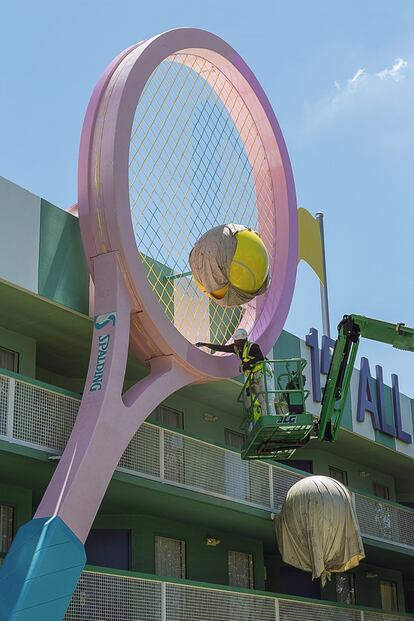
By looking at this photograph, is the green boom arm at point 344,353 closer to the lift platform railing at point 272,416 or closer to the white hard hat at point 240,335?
the lift platform railing at point 272,416

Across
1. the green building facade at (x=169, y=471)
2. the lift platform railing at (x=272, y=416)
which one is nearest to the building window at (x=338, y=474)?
the green building facade at (x=169, y=471)

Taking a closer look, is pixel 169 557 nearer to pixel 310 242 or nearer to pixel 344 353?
pixel 344 353

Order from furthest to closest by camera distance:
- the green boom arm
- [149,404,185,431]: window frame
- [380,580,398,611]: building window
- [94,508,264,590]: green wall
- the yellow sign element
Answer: [380,580,398,611]: building window < the yellow sign element < [149,404,185,431]: window frame < [94,508,264,590]: green wall < the green boom arm

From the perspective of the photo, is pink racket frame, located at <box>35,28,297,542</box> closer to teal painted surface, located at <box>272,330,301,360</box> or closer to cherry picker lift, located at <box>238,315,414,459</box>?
cherry picker lift, located at <box>238,315,414,459</box>

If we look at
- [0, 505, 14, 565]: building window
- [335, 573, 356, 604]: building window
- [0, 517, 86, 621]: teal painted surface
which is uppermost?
[335, 573, 356, 604]: building window

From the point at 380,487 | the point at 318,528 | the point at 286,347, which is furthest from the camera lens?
the point at 380,487

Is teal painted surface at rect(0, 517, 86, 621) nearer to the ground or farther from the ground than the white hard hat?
nearer to the ground

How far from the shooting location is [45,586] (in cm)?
1733

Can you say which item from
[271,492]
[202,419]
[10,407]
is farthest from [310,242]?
[10,407]

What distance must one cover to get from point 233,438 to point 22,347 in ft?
28.9

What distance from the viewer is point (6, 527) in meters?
22.5

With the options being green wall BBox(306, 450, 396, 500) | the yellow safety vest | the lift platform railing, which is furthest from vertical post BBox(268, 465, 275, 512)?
green wall BBox(306, 450, 396, 500)

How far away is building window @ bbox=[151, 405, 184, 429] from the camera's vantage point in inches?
1080

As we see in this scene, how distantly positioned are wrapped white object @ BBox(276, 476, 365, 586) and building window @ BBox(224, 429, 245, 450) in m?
3.19
